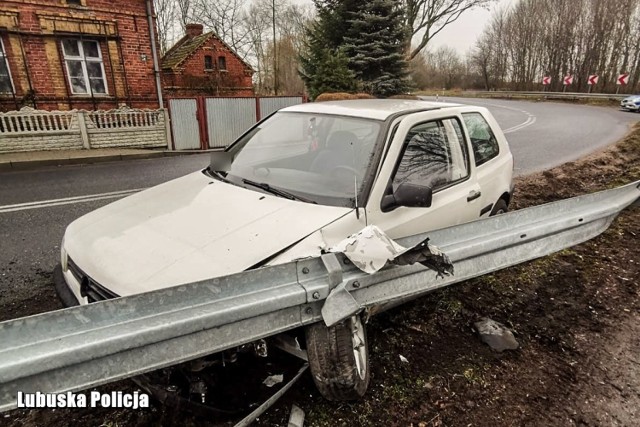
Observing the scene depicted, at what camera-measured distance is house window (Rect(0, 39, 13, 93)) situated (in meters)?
12.2

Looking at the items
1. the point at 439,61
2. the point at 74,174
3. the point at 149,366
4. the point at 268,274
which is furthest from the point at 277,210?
the point at 439,61

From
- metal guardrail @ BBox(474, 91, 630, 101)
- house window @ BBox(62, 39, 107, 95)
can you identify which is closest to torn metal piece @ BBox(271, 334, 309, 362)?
house window @ BBox(62, 39, 107, 95)

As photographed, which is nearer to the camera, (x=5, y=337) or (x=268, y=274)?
(x=5, y=337)

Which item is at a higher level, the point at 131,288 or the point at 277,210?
the point at 277,210

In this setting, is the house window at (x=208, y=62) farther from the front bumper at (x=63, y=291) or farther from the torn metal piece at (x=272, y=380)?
the torn metal piece at (x=272, y=380)

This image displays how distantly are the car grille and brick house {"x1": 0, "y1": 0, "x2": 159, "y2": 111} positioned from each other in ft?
44.7

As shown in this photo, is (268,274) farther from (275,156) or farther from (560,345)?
(560,345)

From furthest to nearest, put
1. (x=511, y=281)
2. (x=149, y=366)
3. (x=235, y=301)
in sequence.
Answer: (x=511, y=281)
(x=235, y=301)
(x=149, y=366)

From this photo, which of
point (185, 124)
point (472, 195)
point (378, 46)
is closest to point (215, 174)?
point (472, 195)

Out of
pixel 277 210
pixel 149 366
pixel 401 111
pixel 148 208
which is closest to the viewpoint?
pixel 149 366

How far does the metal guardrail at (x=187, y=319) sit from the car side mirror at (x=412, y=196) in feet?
0.82

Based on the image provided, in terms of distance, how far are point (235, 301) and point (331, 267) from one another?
0.47 metres

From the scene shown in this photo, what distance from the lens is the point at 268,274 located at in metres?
1.81

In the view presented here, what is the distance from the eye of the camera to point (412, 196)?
2.47 metres
